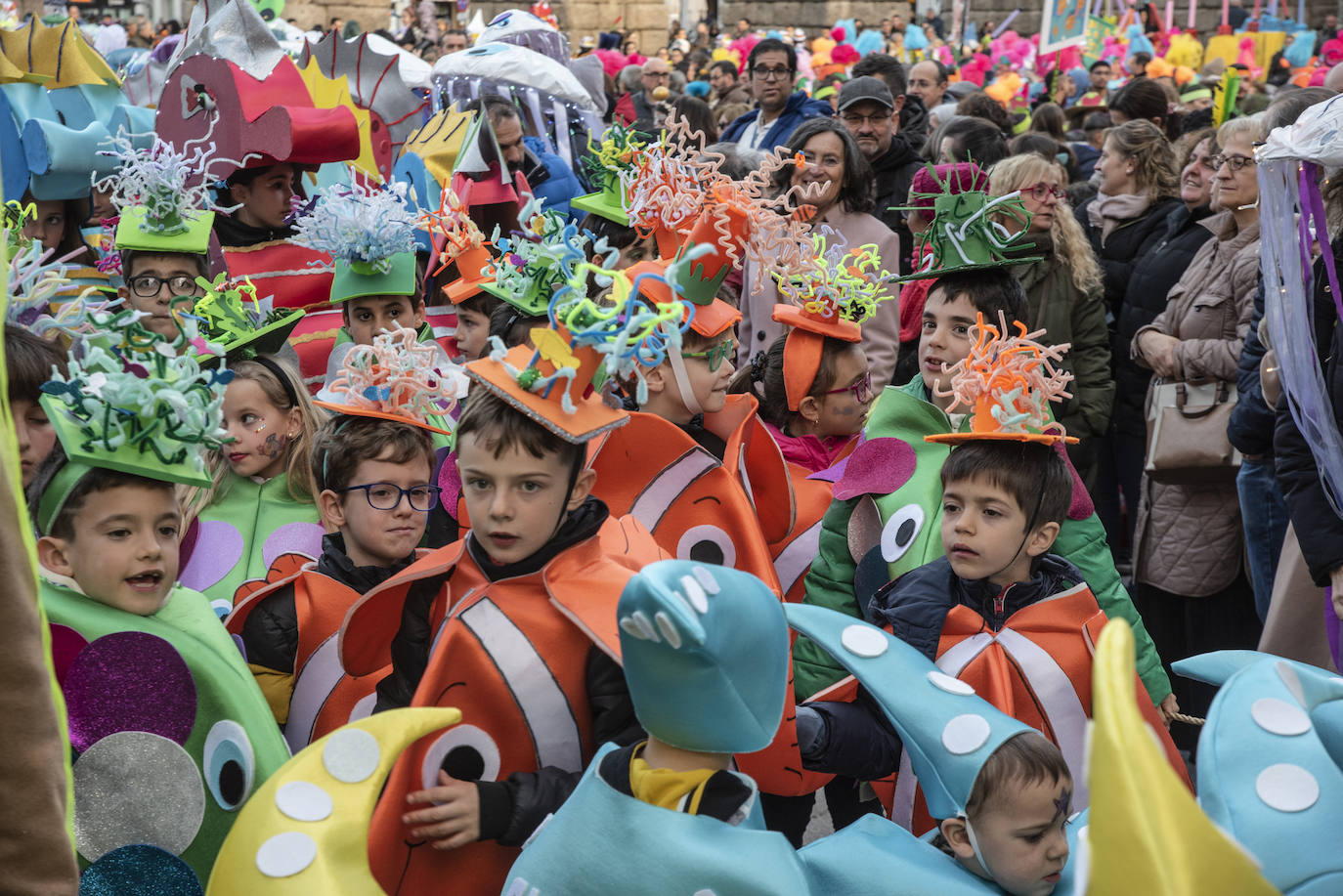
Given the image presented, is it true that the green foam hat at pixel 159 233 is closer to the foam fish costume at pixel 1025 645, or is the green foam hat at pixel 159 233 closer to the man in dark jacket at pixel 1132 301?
the foam fish costume at pixel 1025 645

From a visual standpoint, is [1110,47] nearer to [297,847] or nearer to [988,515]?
[988,515]

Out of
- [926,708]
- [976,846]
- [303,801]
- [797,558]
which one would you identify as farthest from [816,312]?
[303,801]

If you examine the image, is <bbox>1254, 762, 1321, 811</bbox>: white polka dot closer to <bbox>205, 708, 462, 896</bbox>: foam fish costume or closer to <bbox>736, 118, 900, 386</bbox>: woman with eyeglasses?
<bbox>205, 708, 462, 896</bbox>: foam fish costume

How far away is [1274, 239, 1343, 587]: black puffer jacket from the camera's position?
3.31 metres

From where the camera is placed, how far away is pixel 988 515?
2.79m

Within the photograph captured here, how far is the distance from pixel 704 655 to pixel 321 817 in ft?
2.19

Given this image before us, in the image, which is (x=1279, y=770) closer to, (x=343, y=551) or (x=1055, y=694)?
(x=1055, y=694)

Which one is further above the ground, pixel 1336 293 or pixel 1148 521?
pixel 1336 293

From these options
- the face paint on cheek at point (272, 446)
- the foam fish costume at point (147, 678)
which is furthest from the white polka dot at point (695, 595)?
the face paint on cheek at point (272, 446)

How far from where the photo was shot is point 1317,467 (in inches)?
133

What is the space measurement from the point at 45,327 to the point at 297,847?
1.61m

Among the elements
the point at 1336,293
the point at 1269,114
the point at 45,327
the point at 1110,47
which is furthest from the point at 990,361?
the point at 1110,47

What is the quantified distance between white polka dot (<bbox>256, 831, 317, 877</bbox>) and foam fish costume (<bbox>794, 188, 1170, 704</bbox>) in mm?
1271

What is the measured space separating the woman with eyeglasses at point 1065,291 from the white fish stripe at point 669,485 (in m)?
2.13
